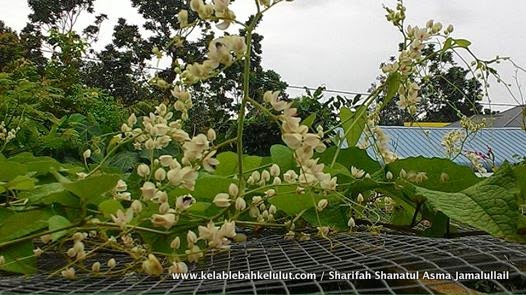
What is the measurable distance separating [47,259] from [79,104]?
1793 millimetres

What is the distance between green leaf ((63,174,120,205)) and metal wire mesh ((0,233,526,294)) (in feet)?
0.17

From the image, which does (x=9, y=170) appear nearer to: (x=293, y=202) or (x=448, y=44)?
(x=293, y=202)

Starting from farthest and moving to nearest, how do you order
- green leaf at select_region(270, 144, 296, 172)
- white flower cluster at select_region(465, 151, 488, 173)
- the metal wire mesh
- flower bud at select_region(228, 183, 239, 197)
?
white flower cluster at select_region(465, 151, 488, 173)
green leaf at select_region(270, 144, 296, 172)
flower bud at select_region(228, 183, 239, 197)
the metal wire mesh

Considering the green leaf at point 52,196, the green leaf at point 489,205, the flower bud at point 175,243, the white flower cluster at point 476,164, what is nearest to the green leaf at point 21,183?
the green leaf at point 52,196

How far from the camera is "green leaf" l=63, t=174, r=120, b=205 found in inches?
12.5

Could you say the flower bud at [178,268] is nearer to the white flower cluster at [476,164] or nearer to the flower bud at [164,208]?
the flower bud at [164,208]

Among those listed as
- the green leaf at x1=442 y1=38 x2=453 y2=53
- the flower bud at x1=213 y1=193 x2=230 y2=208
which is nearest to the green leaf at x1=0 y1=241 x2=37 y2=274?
the flower bud at x1=213 y1=193 x2=230 y2=208

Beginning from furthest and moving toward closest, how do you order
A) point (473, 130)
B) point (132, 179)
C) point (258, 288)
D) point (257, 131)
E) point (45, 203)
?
point (257, 131) → point (473, 130) → point (132, 179) → point (45, 203) → point (258, 288)

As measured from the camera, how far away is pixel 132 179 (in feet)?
1.68

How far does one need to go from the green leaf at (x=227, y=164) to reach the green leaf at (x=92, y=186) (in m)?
0.20

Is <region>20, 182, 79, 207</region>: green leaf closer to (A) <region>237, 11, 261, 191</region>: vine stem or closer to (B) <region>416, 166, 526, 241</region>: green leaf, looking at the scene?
(A) <region>237, 11, 261, 191</region>: vine stem

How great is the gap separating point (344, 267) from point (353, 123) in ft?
0.95

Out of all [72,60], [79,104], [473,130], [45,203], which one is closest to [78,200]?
[45,203]

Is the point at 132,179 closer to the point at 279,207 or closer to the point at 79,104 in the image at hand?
the point at 279,207
